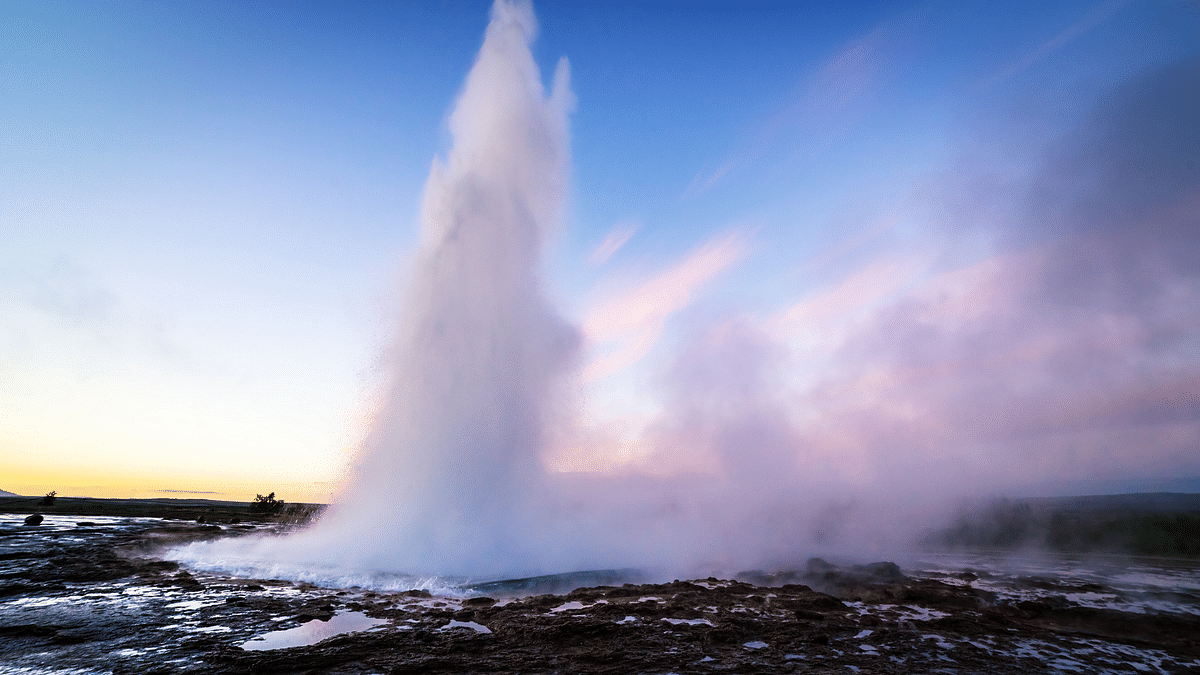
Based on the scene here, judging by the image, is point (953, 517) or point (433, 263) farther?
point (953, 517)

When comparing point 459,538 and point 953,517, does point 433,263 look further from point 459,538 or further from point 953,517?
point 953,517

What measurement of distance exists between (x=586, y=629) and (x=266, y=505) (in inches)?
3544

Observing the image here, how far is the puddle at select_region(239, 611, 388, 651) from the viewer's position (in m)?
9.05

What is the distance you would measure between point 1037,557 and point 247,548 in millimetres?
44235

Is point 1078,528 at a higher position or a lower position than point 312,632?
lower

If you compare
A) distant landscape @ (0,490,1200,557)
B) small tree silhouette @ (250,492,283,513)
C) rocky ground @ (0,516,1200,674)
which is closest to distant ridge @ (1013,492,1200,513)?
distant landscape @ (0,490,1200,557)

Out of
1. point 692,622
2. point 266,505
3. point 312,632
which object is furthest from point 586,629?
point 266,505

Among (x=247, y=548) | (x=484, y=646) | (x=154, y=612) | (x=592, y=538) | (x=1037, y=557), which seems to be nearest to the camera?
(x=484, y=646)

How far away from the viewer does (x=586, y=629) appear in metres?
10.3

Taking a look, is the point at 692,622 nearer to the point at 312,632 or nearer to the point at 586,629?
the point at 586,629

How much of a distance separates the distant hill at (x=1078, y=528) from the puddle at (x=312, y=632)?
131 feet

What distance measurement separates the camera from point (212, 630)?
9.95m

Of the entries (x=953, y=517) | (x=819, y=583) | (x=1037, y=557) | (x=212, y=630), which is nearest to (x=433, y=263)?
(x=212, y=630)

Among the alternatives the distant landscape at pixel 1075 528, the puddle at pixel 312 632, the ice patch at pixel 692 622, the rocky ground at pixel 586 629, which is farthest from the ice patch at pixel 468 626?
the distant landscape at pixel 1075 528
